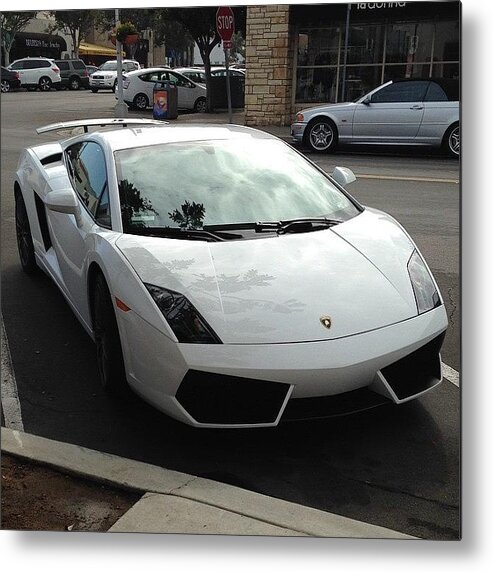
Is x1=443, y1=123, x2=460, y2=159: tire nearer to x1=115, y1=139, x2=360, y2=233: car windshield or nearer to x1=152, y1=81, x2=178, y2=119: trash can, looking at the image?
x1=115, y1=139, x2=360, y2=233: car windshield

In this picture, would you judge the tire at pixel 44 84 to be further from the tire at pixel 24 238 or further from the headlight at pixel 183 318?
the headlight at pixel 183 318

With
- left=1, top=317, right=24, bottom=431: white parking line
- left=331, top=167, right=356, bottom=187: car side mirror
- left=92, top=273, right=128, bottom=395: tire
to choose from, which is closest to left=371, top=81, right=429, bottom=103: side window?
left=331, top=167, right=356, bottom=187: car side mirror

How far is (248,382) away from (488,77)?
127cm

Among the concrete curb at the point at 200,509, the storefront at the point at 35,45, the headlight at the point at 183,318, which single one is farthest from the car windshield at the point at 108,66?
the concrete curb at the point at 200,509

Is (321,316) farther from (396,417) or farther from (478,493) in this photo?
(478,493)

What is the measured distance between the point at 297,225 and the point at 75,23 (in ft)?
3.48

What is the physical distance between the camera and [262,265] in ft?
8.93

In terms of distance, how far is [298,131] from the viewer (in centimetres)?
303

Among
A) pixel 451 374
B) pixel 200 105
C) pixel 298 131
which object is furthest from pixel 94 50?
pixel 451 374

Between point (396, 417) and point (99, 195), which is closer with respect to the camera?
point (396, 417)

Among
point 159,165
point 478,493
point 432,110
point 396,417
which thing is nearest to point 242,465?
point 396,417

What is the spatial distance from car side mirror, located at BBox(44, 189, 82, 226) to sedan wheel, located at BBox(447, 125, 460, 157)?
54.6 inches

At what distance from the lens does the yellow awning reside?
292 cm

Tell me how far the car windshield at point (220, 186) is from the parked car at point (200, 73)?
0.24 metres
